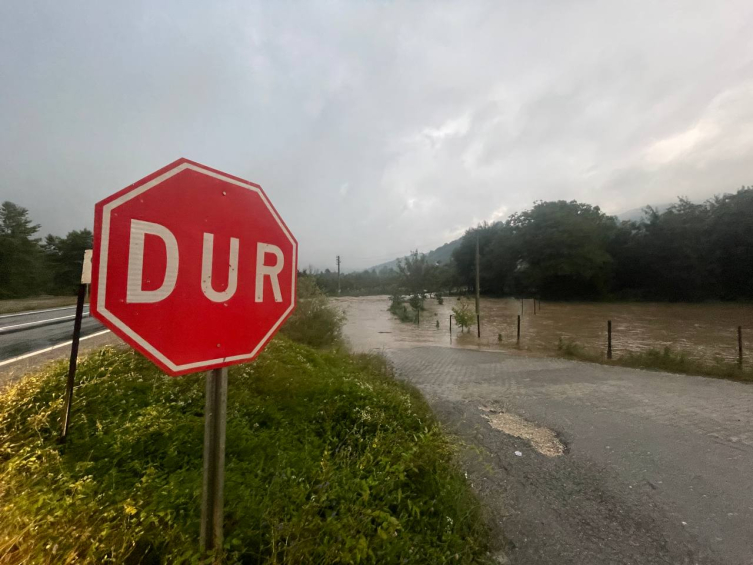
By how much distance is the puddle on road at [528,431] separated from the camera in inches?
171

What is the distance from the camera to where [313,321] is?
11812 millimetres

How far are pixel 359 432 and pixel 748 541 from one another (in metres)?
3.22

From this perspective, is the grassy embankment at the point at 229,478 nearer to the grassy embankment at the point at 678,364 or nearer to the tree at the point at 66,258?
the grassy embankment at the point at 678,364

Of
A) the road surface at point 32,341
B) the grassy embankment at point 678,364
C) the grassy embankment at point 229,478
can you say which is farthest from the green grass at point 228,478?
the grassy embankment at point 678,364

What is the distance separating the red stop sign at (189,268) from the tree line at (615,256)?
26343mm

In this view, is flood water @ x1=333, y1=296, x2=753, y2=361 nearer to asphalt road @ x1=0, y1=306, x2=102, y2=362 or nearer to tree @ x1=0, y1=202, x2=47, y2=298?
asphalt road @ x1=0, y1=306, x2=102, y2=362

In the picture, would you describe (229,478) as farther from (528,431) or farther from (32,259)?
(32,259)

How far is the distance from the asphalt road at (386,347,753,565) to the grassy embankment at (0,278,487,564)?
0.66 meters

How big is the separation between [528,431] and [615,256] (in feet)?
172

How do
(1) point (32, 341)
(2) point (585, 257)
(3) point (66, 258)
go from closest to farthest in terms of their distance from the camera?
(1) point (32, 341) → (3) point (66, 258) → (2) point (585, 257)

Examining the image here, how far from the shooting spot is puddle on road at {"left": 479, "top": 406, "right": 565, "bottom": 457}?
4344mm

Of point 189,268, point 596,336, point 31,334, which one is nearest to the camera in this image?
point 189,268

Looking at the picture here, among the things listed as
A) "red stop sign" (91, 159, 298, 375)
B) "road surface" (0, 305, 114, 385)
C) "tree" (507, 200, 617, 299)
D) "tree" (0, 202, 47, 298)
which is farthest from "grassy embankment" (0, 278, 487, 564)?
"tree" (507, 200, 617, 299)

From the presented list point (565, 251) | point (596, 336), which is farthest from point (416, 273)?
point (565, 251)
